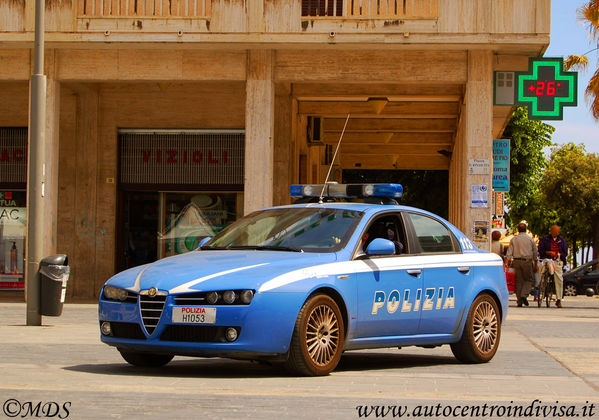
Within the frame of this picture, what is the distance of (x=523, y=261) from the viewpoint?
2489cm

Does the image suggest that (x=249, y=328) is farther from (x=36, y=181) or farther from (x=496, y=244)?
(x=496, y=244)

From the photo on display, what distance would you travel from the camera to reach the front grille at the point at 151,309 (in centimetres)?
883

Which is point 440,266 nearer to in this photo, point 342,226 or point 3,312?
point 342,226

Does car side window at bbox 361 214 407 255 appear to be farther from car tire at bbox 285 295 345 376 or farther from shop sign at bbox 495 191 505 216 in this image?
shop sign at bbox 495 191 505 216

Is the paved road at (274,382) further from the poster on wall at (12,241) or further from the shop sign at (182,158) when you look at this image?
the poster on wall at (12,241)

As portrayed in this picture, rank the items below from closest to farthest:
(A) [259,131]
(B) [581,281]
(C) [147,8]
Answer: (C) [147,8], (A) [259,131], (B) [581,281]

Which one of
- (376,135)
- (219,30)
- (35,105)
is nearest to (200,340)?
(35,105)

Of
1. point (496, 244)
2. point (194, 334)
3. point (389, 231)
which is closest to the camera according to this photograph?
point (194, 334)

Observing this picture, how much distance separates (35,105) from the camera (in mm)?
15531

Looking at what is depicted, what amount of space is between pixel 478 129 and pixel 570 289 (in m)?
21.1

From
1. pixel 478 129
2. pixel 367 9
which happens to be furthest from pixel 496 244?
pixel 367 9

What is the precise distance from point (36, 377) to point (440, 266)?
396cm

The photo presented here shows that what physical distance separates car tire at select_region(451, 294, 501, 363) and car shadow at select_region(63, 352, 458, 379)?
27cm

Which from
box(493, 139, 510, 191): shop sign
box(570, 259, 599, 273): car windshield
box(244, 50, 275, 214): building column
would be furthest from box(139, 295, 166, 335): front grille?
box(570, 259, 599, 273): car windshield
